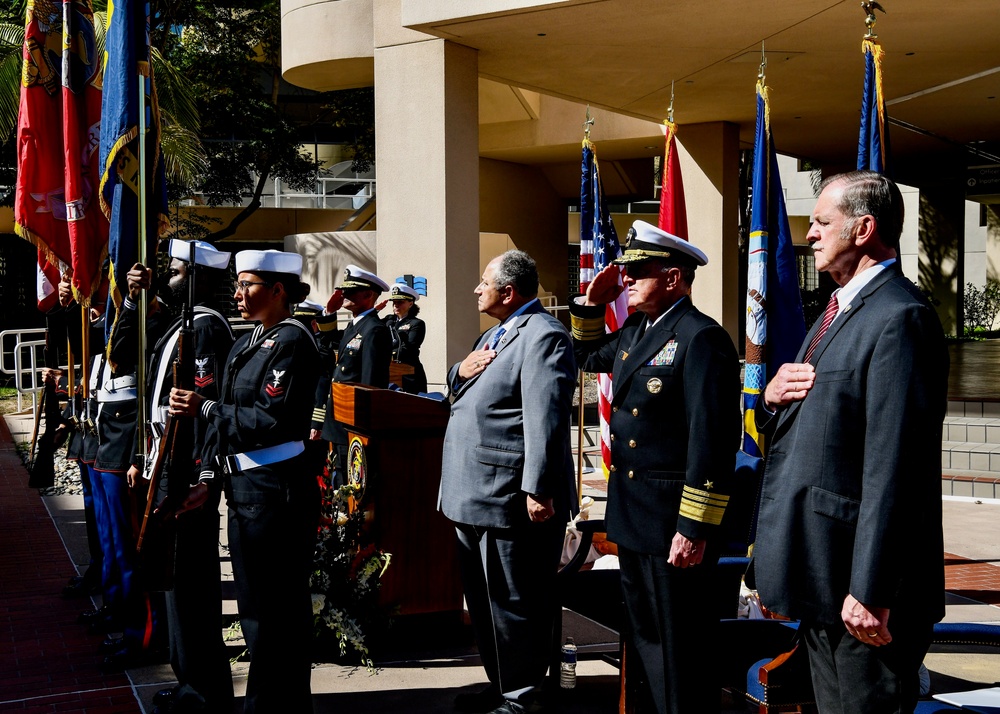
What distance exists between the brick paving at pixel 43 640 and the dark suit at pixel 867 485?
318 centimetres

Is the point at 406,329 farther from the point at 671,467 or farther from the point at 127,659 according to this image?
the point at 671,467

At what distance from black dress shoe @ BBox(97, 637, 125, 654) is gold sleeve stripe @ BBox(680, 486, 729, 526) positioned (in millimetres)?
3167

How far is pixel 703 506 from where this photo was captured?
11.3 ft

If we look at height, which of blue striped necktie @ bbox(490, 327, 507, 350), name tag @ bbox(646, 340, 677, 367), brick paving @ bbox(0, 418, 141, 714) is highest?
blue striped necktie @ bbox(490, 327, 507, 350)

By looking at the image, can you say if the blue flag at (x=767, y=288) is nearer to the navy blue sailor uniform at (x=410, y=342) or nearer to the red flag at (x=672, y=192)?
the red flag at (x=672, y=192)

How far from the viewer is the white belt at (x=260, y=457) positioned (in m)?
3.96

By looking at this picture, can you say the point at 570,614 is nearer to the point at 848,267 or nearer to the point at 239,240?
the point at 848,267

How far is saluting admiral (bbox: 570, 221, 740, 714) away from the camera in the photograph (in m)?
3.48

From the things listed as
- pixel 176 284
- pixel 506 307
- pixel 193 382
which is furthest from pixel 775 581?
pixel 176 284

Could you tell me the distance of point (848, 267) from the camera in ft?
8.97

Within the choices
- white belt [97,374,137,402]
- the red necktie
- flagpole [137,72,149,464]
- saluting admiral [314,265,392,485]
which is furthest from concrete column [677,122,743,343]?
the red necktie

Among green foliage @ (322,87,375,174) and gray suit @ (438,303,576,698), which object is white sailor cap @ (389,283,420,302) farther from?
green foliage @ (322,87,375,174)

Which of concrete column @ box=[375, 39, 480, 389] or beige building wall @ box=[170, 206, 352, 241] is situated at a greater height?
beige building wall @ box=[170, 206, 352, 241]

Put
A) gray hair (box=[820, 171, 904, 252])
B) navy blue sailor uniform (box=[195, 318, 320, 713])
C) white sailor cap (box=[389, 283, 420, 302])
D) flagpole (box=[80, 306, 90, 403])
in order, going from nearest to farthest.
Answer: gray hair (box=[820, 171, 904, 252]), navy blue sailor uniform (box=[195, 318, 320, 713]), flagpole (box=[80, 306, 90, 403]), white sailor cap (box=[389, 283, 420, 302])
